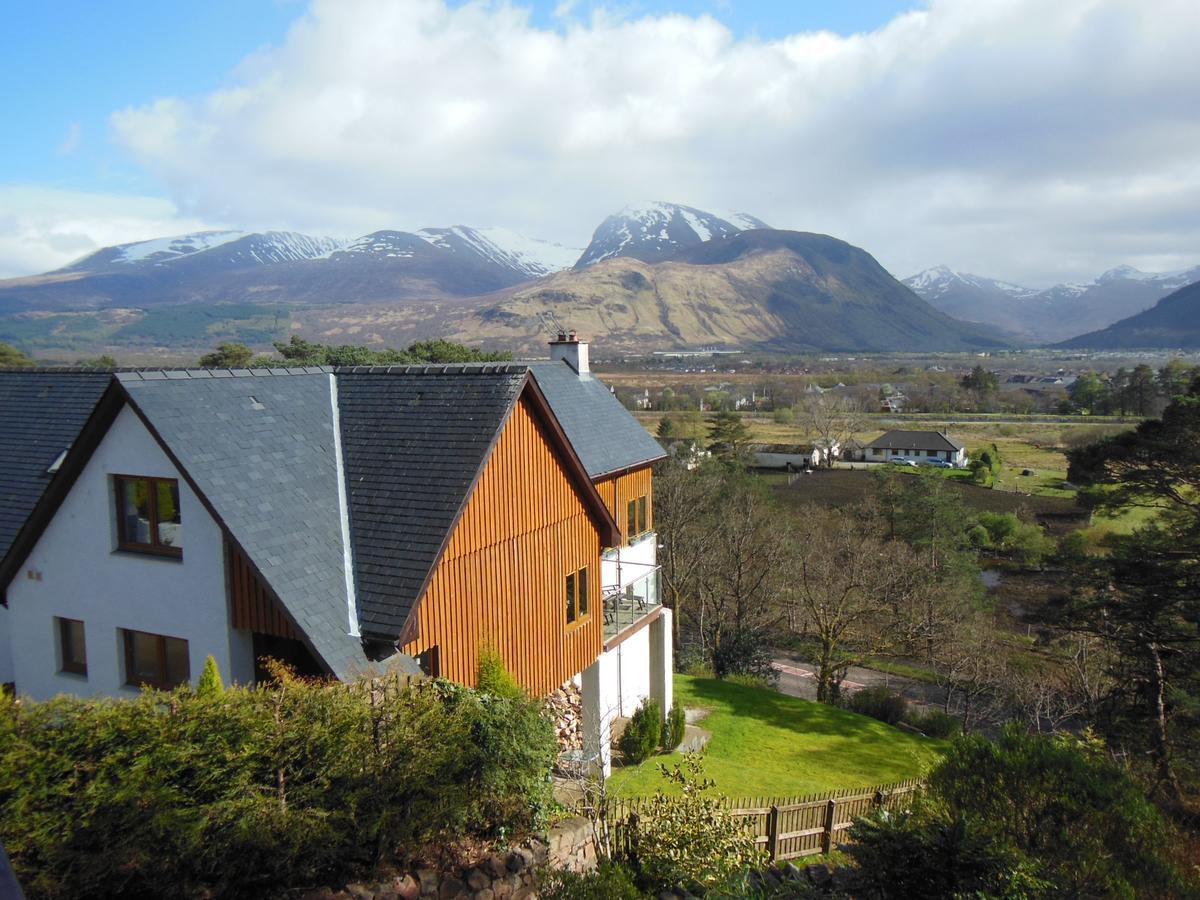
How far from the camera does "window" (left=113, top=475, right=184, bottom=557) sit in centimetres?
1168

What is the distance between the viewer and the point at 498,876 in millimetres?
9156

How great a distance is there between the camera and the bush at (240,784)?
7.23 meters

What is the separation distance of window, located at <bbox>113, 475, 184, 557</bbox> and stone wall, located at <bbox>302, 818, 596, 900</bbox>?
6.15 meters

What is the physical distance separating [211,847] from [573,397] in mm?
16224

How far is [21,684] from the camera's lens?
43.3 feet

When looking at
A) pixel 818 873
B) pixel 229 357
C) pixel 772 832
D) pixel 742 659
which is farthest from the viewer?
pixel 229 357

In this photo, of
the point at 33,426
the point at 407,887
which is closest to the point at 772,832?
the point at 407,887

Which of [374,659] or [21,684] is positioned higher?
[374,659]

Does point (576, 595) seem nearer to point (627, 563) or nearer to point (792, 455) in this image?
point (627, 563)

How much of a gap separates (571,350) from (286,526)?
14023 mm

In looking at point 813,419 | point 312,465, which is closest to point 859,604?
point 312,465

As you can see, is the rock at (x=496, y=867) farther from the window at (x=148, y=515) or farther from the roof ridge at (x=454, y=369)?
the roof ridge at (x=454, y=369)

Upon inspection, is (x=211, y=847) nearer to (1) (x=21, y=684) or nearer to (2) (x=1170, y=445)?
(1) (x=21, y=684)

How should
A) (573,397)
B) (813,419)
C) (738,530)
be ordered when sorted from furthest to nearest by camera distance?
1. (813,419)
2. (738,530)
3. (573,397)
